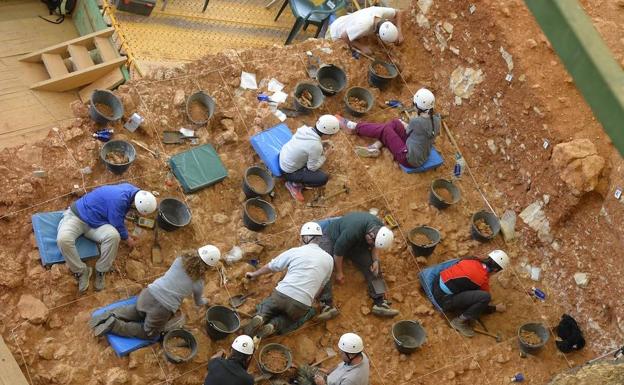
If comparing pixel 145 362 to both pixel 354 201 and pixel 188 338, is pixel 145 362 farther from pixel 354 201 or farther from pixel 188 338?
pixel 354 201

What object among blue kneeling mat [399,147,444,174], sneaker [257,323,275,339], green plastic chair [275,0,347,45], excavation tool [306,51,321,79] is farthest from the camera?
green plastic chair [275,0,347,45]

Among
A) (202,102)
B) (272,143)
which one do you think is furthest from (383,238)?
(202,102)

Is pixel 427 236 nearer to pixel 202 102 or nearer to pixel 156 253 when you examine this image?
pixel 156 253

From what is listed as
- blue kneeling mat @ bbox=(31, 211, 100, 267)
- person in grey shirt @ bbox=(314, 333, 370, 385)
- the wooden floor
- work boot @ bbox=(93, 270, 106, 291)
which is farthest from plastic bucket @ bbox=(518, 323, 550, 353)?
the wooden floor

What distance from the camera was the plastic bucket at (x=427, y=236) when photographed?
31.8 feet

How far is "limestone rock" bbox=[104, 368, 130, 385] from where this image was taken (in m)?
7.75

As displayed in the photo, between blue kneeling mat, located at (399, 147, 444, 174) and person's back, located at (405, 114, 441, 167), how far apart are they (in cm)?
11

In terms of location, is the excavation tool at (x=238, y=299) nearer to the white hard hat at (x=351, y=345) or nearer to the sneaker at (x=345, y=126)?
the white hard hat at (x=351, y=345)

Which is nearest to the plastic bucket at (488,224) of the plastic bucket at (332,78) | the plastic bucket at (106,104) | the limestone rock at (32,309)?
the plastic bucket at (332,78)

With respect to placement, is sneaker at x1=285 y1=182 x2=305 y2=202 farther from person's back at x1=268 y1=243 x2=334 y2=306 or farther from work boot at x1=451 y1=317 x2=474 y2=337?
work boot at x1=451 y1=317 x2=474 y2=337

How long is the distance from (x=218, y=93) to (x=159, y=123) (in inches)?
42.9

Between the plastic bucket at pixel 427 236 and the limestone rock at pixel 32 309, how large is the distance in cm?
481

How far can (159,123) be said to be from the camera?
1027 centimetres

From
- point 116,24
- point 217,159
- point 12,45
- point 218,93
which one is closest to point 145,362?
point 217,159
